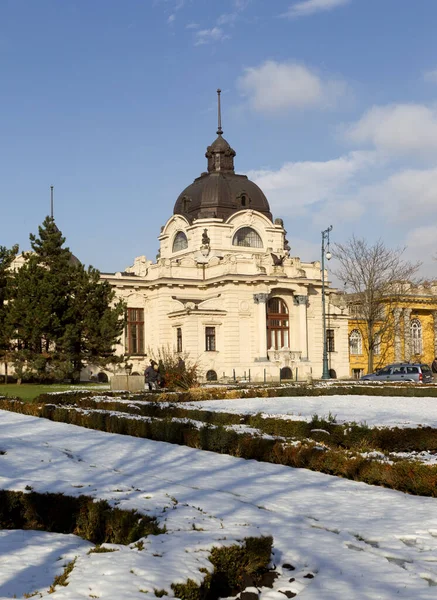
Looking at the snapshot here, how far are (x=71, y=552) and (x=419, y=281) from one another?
6090cm

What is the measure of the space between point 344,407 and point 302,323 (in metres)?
36.2

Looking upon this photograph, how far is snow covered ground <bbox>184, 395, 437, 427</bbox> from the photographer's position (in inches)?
774

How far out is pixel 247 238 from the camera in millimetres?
65062

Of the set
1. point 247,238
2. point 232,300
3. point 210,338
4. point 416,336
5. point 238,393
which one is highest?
point 247,238

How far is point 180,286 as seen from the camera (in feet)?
197

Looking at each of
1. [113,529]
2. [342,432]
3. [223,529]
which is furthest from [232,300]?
[223,529]

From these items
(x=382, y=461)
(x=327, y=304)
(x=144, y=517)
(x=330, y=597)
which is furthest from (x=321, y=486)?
(x=327, y=304)

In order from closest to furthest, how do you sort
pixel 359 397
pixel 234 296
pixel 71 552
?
pixel 71 552 → pixel 359 397 → pixel 234 296

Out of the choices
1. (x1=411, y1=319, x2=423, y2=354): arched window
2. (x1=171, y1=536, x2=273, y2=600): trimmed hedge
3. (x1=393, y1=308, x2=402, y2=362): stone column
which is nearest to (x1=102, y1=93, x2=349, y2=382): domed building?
(x1=393, y1=308, x2=402, y2=362): stone column

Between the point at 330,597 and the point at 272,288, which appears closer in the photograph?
the point at 330,597

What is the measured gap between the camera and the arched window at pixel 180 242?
6644 cm

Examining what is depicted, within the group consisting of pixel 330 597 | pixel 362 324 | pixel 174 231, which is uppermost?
pixel 174 231

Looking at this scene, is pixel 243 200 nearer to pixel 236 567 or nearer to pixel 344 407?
pixel 344 407

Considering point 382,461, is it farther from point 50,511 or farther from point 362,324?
point 362,324
